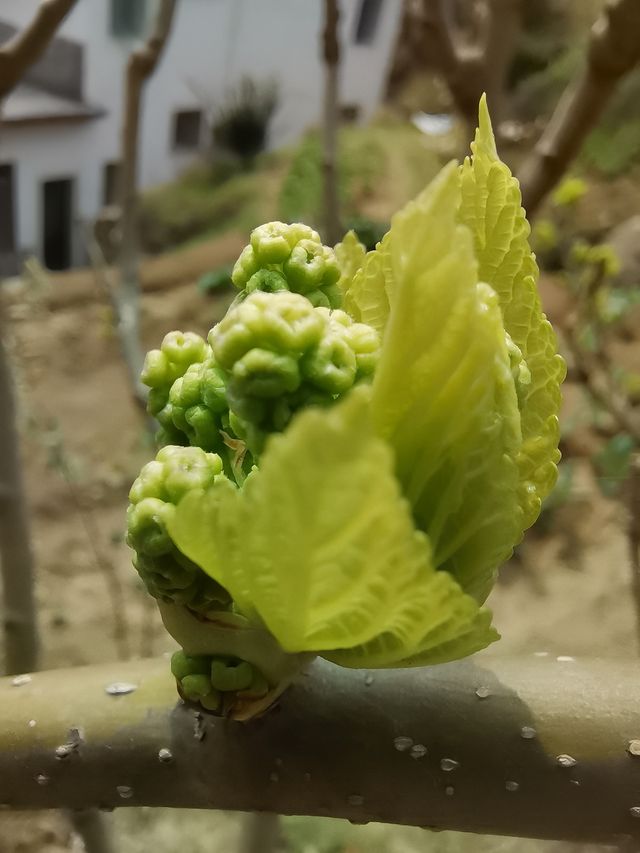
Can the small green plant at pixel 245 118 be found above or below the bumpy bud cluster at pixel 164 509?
below

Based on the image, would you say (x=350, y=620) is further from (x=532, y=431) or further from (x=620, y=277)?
(x=620, y=277)

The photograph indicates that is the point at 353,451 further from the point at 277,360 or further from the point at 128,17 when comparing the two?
the point at 128,17

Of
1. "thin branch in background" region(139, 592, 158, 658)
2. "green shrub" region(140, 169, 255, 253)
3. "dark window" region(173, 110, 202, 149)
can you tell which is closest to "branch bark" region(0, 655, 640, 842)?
"thin branch in background" region(139, 592, 158, 658)

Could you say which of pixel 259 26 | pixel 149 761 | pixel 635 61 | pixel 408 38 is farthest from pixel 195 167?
pixel 149 761

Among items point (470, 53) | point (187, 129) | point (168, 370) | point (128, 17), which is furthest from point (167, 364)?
point (187, 129)

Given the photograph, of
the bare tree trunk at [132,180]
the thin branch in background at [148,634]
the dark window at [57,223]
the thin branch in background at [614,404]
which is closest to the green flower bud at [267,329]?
the thin branch in background at [614,404]

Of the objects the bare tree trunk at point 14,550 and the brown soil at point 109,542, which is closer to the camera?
the bare tree trunk at point 14,550

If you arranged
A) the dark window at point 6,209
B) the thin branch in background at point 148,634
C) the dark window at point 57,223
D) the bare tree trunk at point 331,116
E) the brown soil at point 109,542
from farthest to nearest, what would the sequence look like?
the dark window at point 57,223 < the dark window at point 6,209 < the thin branch in background at point 148,634 < the brown soil at point 109,542 < the bare tree trunk at point 331,116

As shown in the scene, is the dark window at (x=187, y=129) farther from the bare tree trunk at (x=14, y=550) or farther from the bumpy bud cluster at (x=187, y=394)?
the bumpy bud cluster at (x=187, y=394)

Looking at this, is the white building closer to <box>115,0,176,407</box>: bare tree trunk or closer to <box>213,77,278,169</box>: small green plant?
<box>213,77,278,169</box>: small green plant
